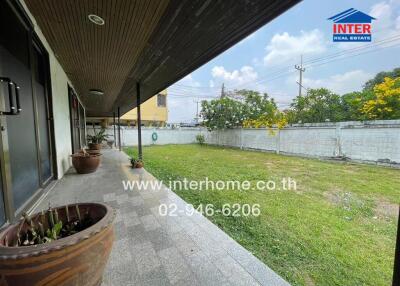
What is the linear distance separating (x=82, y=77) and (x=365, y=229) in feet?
19.9

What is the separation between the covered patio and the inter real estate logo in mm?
4147

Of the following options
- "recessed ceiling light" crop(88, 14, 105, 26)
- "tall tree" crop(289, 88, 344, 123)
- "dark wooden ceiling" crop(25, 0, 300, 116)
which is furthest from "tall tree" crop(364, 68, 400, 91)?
"recessed ceiling light" crop(88, 14, 105, 26)

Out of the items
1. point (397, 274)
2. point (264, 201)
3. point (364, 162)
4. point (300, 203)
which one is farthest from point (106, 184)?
point (364, 162)

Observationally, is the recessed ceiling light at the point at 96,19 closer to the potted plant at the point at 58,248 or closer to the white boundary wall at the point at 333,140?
the potted plant at the point at 58,248

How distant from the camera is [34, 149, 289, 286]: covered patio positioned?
52.6 inches

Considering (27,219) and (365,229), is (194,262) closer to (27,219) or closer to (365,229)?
(27,219)

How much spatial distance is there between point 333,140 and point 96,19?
8.06 m

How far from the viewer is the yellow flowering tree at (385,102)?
6.04 meters

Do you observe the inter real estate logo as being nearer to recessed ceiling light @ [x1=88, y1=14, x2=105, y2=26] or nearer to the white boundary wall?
the white boundary wall

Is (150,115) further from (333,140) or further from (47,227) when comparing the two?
(47,227)

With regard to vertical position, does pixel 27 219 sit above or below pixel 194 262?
above

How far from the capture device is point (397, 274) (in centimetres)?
66

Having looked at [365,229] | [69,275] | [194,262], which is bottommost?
[365,229]

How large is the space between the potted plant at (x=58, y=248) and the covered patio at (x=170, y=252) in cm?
44
